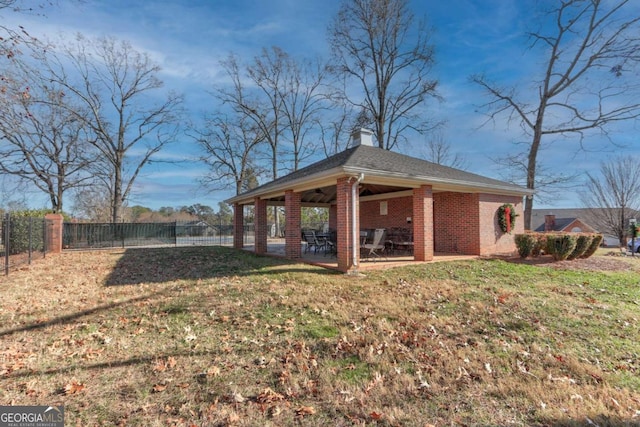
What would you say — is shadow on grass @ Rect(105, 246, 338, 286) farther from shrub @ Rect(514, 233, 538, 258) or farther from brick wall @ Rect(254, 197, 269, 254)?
shrub @ Rect(514, 233, 538, 258)

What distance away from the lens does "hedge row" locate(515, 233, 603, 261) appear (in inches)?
401

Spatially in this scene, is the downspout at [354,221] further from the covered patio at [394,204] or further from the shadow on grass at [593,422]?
the shadow on grass at [593,422]

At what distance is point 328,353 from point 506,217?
1126 cm

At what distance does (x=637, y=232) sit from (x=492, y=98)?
1128cm

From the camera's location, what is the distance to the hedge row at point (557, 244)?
1020 cm

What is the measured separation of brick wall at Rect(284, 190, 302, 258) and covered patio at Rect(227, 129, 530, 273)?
0.12 feet

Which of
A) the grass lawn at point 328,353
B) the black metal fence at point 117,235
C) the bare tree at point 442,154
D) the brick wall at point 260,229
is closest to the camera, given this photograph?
the grass lawn at point 328,353

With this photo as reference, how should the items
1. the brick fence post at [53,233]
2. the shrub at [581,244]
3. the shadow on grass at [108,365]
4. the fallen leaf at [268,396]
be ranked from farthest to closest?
the brick fence post at [53,233]
the shrub at [581,244]
the shadow on grass at [108,365]
the fallen leaf at [268,396]

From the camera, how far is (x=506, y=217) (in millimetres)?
12195

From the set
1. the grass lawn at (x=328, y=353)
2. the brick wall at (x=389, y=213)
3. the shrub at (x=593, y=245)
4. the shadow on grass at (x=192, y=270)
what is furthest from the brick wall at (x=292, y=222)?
the shrub at (x=593, y=245)

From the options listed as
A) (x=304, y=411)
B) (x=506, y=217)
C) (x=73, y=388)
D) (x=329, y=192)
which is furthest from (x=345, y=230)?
(x=506, y=217)

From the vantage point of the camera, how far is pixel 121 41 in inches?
893

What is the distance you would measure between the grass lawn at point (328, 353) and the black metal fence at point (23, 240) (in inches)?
182

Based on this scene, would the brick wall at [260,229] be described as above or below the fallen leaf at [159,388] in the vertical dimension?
above
